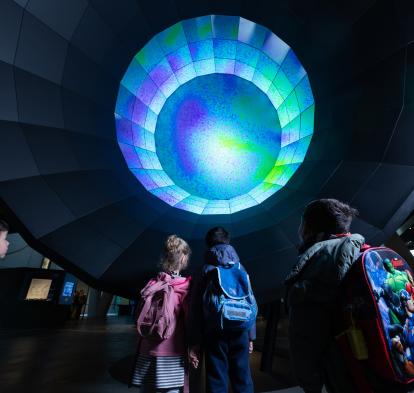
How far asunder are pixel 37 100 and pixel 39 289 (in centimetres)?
1426

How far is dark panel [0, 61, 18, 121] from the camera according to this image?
3.92m

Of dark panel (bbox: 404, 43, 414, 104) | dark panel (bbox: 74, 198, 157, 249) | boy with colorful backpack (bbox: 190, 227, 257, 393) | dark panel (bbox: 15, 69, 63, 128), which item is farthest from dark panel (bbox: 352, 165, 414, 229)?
dark panel (bbox: 15, 69, 63, 128)

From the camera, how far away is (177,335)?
243 centimetres

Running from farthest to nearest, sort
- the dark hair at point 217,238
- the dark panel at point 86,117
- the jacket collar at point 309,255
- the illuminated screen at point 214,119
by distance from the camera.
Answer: the illuminated screen at point 214,119, the dark panel at point 86,117, the dark hair at point 217,238, the jacket collar at point 309,255

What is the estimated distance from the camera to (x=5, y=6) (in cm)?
382

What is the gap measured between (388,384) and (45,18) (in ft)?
18.5

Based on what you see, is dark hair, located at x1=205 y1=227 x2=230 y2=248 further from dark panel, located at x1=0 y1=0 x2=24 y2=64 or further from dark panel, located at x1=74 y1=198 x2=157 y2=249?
dark panel, located at x1=0 y1=0 x2=24 y2=64

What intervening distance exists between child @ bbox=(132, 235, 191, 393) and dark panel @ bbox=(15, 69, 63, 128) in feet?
11.1

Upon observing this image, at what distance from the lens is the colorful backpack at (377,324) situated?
1.24 meters

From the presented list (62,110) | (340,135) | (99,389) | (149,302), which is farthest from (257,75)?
(99,389)

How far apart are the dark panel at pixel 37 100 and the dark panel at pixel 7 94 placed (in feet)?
0.20

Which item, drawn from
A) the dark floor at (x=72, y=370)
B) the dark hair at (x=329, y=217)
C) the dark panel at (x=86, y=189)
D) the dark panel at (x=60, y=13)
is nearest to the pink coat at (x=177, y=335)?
the dark hair at (x=329, y=217)

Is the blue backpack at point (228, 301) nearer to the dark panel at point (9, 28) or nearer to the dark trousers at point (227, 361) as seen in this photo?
the dark trousers at point (227, 361)

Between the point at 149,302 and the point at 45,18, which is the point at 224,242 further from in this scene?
the point at 45,18
